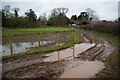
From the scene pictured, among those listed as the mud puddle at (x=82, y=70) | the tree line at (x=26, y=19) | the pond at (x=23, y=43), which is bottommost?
the mud puddle at (x=82, y=70)

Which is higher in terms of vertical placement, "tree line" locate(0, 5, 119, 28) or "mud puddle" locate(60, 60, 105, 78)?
"tree line" locate(0, 5, 119, 28)

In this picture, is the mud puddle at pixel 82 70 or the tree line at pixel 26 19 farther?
the tree line at pixel 26 19

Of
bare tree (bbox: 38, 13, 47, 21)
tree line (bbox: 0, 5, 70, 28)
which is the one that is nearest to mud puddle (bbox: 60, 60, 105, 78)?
tree line (bbox: 0, 5, 70, 28)

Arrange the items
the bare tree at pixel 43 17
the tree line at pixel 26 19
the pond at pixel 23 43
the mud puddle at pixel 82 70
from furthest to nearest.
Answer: the bare tree at pixel 43 17 < the tree line at pixel 26 19 < the pond at pixel 23 43 < the mud puddle at pixel 82 70

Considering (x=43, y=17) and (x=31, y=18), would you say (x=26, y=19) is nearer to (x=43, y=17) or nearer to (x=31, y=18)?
(x=31, y=18)

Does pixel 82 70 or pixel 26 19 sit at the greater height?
pixel 26 19

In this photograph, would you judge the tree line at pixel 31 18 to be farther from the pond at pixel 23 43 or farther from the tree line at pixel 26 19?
the pond at pixel 23 43

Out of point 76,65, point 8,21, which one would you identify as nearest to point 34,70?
point 76,65

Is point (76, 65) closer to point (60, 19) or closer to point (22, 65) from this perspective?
point (22, 65)

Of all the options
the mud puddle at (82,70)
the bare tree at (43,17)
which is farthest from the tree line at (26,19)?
the mud puddle at (82,70)

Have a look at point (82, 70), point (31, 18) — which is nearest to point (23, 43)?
point (82, 70)

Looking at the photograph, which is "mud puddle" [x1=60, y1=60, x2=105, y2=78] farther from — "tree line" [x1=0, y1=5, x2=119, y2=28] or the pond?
"tree line" [x1=0, y1=5, x2=119, y2=28]

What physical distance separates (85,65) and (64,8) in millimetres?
63535

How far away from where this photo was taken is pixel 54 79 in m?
4.50
